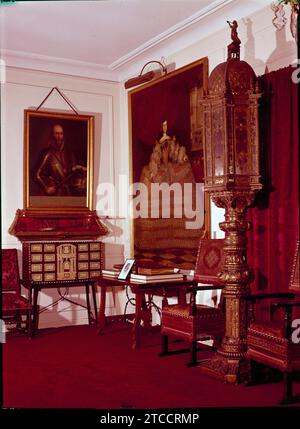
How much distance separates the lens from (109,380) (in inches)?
173

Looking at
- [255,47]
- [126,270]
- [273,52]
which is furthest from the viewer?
[126,270]

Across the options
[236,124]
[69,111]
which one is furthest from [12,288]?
[236,124]

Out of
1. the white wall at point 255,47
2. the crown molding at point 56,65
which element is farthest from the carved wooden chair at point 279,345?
the crown molding at point 56,65

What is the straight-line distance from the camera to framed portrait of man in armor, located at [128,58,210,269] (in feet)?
19.6

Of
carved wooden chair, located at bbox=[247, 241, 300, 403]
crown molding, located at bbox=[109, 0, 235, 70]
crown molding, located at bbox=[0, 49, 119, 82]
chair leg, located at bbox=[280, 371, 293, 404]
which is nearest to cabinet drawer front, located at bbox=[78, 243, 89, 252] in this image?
crown molding, located at bbox=[0, 49, 119, 82]

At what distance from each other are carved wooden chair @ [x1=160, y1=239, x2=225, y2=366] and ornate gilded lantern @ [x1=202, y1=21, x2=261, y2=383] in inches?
10.1

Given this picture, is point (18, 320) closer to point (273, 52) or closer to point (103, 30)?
point (103, 30)

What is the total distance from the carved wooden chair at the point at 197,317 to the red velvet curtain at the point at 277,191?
0.38 meters

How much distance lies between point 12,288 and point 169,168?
2.31m

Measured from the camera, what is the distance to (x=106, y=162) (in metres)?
7.51

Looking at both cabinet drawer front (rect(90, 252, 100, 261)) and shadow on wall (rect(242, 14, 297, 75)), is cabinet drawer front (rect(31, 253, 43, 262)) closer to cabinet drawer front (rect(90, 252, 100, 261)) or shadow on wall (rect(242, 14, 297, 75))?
cabinet drawer front (rect(90, 252, 100, 261))

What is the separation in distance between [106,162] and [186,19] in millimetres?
2407

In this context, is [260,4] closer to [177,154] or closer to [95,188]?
[177,154]
